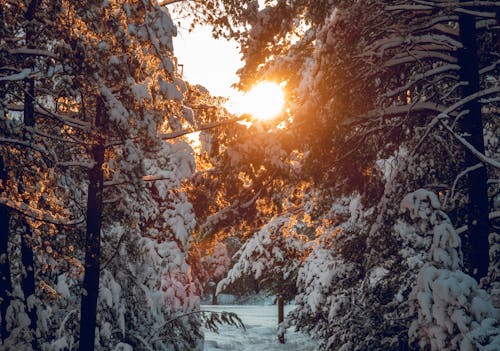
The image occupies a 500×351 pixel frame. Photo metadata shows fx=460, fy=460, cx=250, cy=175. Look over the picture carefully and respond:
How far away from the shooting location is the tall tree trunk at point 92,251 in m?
7.18

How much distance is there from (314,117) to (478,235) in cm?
275

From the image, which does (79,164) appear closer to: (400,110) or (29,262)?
(29,262)

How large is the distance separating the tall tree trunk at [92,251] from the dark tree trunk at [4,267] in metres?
1.08

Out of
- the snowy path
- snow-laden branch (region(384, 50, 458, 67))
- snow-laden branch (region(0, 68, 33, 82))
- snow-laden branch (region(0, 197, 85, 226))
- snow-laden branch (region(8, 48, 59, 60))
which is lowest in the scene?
the snowy path

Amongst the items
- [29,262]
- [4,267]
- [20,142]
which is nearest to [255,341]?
[29,262]

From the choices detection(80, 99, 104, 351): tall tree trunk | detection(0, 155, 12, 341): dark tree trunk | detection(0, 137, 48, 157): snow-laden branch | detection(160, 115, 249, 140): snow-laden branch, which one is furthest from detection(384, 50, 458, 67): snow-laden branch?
detection(0, 155, 12, 341): dark tree trunk

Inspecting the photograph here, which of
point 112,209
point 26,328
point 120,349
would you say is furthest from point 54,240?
point 120,349

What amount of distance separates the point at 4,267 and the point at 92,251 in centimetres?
125

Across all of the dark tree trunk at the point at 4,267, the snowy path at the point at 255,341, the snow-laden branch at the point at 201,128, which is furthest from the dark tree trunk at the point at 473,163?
the snowy path at the point at 255,341

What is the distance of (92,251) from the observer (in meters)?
7.22

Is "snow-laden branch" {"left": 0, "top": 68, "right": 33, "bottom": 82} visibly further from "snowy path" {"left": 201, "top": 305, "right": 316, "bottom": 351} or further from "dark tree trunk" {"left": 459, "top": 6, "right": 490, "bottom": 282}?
"snowy path" {"left": 201, "top": 305, "right": 316, "bottom": 351}

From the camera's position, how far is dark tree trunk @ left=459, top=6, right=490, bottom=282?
5961 millimetres

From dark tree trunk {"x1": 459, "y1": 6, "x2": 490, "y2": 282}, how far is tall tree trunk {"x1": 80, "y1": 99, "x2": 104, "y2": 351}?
529 cm

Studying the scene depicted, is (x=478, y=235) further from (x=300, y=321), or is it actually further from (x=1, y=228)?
(x=300, y=321)
